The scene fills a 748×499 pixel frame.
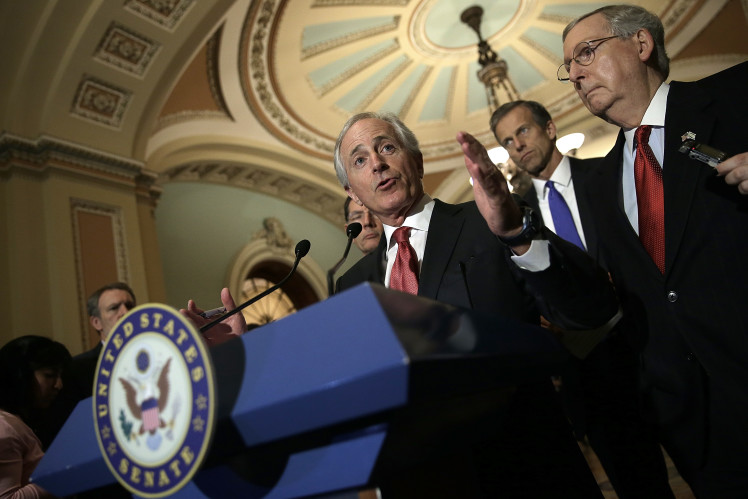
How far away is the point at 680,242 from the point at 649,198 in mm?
144

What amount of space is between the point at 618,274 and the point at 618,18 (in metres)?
0.64

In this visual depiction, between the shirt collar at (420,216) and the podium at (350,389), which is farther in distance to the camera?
the shirt collar at (420,216)

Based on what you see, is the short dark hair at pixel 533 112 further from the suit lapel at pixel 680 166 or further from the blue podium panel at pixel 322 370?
the blue podium panel at pixel 322 370

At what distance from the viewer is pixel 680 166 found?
45.2 inches

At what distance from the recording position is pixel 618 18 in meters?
1.36

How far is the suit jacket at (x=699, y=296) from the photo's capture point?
106 centimetres

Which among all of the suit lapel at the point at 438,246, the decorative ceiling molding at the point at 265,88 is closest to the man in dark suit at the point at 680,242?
the suit lapel at the point at 438,246

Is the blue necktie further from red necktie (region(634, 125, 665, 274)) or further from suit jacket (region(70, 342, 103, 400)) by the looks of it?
suit jacket (region(70, 342, 103, 400))

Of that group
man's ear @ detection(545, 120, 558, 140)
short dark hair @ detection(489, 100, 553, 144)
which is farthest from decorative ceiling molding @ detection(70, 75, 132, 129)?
man's ear @ detection(545, 120, 558, 140)

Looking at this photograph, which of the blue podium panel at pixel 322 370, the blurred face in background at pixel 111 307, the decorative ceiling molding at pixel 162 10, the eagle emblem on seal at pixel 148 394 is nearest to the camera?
the blue podium panel at pixel 322 370

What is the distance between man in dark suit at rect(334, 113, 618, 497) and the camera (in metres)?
0.93

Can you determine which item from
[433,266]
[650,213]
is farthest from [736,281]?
[433,266]

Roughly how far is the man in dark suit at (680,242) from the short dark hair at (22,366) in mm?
1805

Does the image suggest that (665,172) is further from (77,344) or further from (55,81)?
(55,81)
